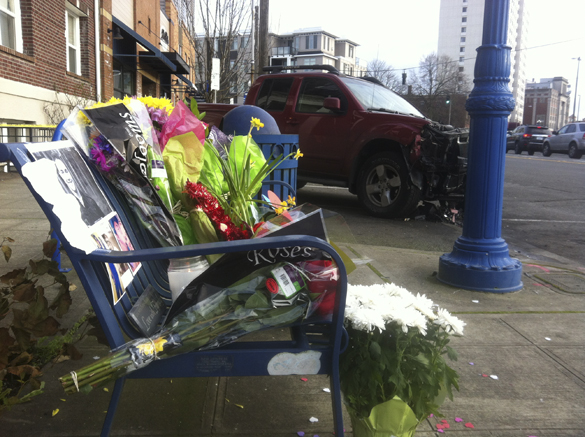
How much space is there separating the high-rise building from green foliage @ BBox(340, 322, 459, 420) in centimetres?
12382

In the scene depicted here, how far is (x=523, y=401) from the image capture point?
252 cm

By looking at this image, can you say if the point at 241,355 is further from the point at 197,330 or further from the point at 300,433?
the point at 300,433

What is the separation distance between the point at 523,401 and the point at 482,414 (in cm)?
26

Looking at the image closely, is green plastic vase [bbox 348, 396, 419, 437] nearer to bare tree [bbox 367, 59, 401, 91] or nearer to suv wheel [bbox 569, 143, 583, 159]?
suv wheel [bbox 569, 143, 583, 159]

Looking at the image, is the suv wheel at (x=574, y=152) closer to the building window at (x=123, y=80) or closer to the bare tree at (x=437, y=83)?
the building window at (x=123, y=80)

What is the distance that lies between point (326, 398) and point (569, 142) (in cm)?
2970

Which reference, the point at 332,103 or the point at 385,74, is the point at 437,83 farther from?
the point at 332,103

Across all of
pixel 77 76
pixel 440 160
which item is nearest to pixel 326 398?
pixel 440 160

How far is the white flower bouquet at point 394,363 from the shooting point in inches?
74.5

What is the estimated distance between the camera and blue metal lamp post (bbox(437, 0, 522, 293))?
408 cm

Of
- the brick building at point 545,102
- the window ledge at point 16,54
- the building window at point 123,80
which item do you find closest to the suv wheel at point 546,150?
the building window at point 123,80

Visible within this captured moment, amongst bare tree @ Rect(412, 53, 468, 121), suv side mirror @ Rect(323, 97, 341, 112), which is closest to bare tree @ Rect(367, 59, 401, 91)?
bare tree @ Rect(412, 53, 468, 121)

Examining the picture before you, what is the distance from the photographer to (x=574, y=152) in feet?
90.0

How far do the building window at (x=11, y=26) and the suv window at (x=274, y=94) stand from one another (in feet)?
20.5
